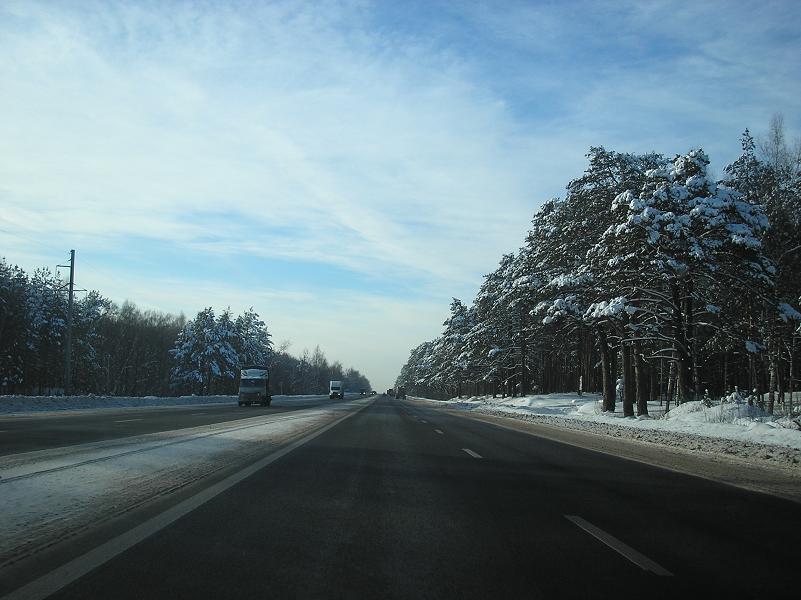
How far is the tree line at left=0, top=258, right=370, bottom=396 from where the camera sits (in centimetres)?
6825

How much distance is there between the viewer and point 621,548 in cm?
587

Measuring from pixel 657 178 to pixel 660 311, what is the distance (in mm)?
7910

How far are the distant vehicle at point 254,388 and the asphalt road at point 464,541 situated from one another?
43287mm

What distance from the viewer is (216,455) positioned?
12.8 meters

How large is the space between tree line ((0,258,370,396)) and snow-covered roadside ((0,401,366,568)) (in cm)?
4360

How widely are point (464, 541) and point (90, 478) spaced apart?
5891 mm

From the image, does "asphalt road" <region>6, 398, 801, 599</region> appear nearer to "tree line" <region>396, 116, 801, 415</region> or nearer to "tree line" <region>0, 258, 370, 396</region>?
"tree line" <region>396, 116, 801, 415</region>

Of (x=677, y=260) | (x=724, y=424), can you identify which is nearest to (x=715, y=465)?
(x=724, y=424)

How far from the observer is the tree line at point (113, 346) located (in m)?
68.2

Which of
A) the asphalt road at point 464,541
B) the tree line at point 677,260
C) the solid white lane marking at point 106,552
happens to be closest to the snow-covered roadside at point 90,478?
the solid white lane marking at point 106,552

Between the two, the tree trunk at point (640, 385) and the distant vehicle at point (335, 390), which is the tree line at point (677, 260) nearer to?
the tree trunk at point (640, 385)

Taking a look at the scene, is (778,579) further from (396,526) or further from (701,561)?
(396,526)

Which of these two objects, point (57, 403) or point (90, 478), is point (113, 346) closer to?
point (57, 403)

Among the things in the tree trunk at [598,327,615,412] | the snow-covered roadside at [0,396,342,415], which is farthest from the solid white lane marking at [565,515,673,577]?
the snow-covered roadside at [0,396,342,415]
